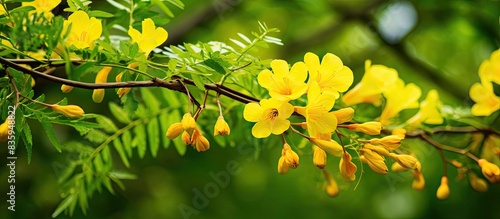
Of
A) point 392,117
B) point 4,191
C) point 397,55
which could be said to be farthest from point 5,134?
point 397,55

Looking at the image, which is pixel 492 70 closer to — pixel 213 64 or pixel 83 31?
pixel 213 64

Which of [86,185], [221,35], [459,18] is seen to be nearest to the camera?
[86,185]

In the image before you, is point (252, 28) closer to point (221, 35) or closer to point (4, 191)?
point (221, 35)

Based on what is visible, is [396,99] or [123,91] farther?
[396,99]

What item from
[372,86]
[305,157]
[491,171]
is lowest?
[305,157]

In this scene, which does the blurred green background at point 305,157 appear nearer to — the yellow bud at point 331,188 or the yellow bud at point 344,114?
the yellow bud at point 331,188

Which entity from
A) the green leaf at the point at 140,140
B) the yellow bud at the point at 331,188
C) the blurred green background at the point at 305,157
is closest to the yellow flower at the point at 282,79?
the yellow bud at the point at 331,188

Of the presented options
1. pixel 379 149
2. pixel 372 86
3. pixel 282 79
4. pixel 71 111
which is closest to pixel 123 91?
pixel 71 111
